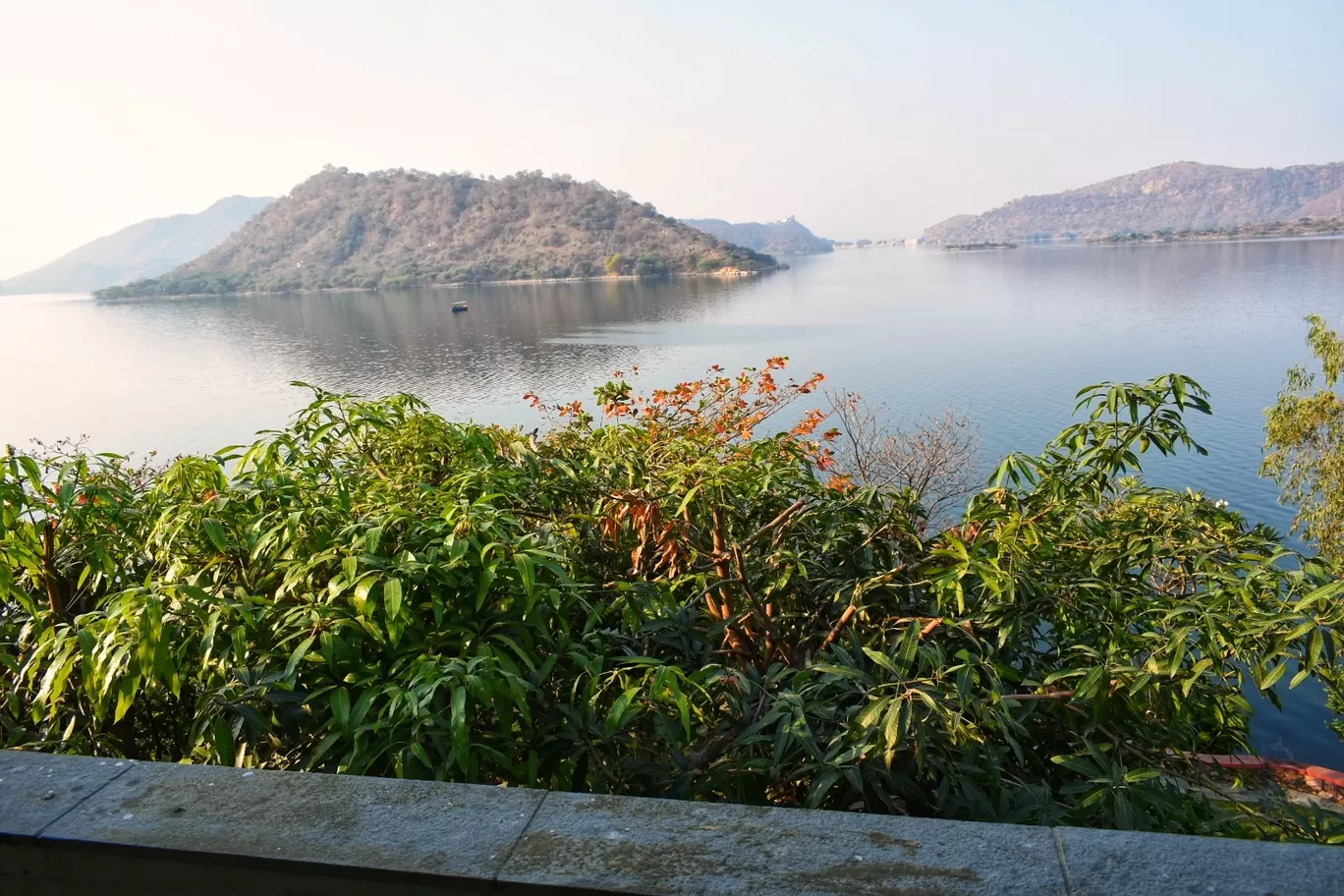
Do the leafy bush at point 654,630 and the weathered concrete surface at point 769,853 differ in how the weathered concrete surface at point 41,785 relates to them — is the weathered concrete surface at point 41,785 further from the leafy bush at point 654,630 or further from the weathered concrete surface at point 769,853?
the weathered concrete surface at point 769,853

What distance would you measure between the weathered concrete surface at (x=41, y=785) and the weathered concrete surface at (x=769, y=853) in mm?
512

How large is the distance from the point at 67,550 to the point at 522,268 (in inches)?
3395

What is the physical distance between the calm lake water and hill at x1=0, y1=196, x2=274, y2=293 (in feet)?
285

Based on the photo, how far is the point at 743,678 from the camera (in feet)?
5.32

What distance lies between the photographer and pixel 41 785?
0.97 meters

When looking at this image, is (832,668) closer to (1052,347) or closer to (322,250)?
(1052,347)

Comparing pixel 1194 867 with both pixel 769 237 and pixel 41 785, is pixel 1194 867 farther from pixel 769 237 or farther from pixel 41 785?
pixel 769 237

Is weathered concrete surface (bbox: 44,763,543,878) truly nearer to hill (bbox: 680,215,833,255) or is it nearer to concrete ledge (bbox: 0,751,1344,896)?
concrete ledge (bbox: 0,751,1344,896)

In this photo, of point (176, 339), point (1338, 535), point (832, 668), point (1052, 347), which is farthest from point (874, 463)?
point (176, 339)

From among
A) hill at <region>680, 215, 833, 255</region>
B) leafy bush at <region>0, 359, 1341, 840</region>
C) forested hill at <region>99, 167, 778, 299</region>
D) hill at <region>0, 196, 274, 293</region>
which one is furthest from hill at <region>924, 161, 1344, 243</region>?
leafy bush at <region>0, 359, 1341, 840</region>

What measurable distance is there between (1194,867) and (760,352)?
3285cm

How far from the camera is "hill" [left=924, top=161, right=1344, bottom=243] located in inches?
5217

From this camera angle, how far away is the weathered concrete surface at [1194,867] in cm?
74

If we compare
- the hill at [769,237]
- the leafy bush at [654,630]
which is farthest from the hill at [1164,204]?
the leafy bush at [654,630]
